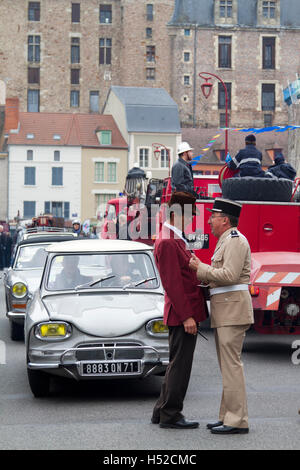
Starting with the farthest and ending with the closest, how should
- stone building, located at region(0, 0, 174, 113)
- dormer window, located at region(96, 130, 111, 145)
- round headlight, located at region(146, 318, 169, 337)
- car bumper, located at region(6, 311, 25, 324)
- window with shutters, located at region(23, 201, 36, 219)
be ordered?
stone building, located at region(0, 0, 174, 113) < dormer window, located at region(96, 130, 111, 145) < window with shutters, located at region(23, 201, 36, 219) < car bumper, located at region(6, 311, 25, 324) < round headlight, located at region(146, 318, 169, 337)

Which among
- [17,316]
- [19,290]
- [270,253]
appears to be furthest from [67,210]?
[270,253]

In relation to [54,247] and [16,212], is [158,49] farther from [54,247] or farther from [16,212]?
[54,247]

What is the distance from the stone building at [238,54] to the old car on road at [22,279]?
75950 mm

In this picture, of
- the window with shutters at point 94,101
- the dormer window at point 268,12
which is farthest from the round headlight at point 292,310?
the dormer window at point 268,12

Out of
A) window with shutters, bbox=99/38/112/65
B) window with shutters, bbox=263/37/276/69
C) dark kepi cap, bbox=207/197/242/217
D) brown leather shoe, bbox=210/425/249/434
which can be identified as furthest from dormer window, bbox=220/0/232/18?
brown leather shoe, bbox=210/425/249/434

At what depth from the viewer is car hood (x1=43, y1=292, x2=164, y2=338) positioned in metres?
7.94

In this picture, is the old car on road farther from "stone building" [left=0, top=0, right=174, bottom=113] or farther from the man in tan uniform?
"stone building" [left=0, top=0, right=174, bottom=113]

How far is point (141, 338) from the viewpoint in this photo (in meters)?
7.98

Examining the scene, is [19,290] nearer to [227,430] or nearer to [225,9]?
[227,430]

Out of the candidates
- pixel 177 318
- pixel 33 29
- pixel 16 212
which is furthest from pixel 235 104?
pixel 177 318

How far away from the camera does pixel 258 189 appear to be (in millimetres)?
12172

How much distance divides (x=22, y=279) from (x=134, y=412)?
5.86m

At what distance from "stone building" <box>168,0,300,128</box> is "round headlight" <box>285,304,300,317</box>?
79412 mm

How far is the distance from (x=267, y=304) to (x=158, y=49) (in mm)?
81862
